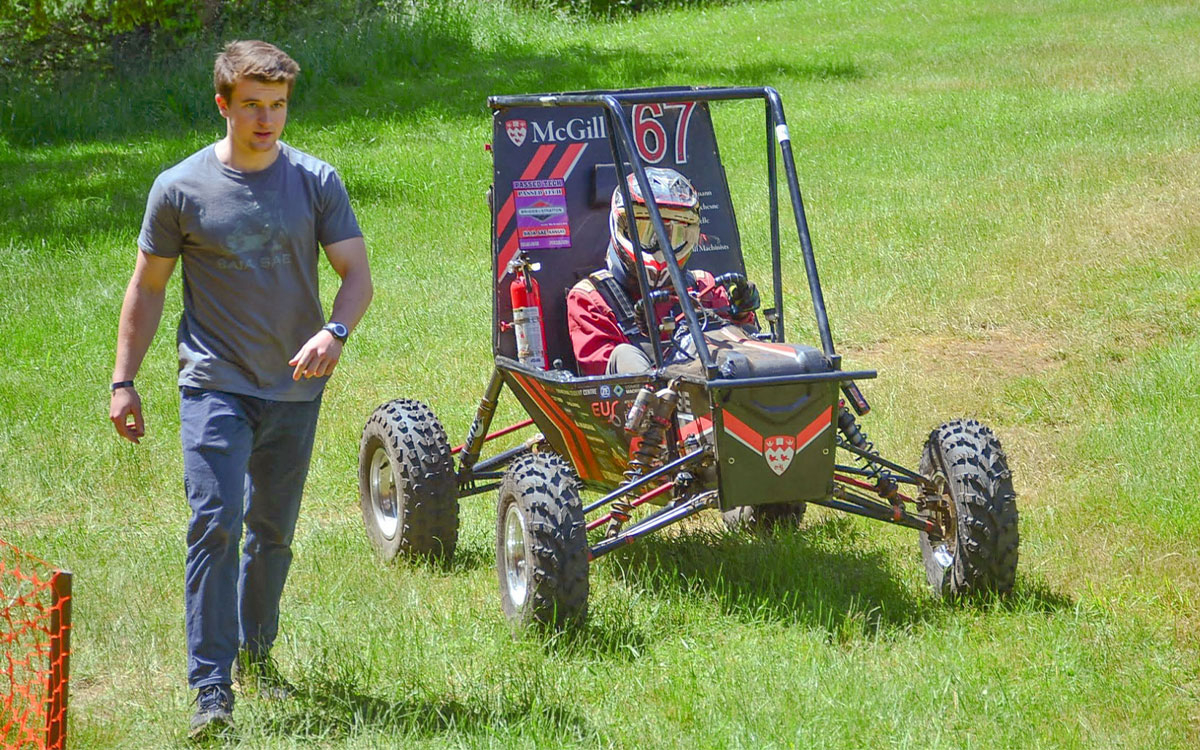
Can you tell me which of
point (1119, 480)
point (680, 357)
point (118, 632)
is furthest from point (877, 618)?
point (118, 632)

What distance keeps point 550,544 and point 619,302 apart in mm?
1478

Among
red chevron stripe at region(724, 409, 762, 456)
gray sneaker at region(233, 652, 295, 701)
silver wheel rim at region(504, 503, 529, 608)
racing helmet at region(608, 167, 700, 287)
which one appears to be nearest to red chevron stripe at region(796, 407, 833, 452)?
red chevron stripe at region(724, 409, 762, 456)

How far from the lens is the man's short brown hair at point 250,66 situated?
426 centimetres

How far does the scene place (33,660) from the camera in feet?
17.3

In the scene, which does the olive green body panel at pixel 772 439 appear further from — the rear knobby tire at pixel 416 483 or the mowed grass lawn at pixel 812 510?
the rear knobby tire at pixel 416 483

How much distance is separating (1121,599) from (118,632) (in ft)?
12.6

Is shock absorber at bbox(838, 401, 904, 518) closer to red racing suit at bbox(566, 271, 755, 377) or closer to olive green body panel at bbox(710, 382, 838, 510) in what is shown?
olive green body panel at bbox(710, 382, 838, 510)

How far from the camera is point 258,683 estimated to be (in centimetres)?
474

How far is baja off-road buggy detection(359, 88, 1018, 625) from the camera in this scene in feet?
16.6

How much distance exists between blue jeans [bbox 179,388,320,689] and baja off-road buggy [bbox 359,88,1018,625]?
0.95 m

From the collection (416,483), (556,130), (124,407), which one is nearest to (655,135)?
(556,130)

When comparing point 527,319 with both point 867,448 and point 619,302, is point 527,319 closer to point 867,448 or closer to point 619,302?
point 619,302

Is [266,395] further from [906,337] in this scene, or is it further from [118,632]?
[906,337]

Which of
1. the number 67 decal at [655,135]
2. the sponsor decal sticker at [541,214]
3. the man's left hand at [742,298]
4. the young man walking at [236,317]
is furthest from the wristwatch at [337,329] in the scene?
the number 67 decal at [655,135]
